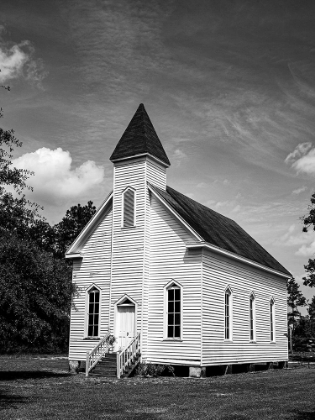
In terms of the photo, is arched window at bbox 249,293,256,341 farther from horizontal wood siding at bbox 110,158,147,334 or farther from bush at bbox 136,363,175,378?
horizontal wood siding at bbox 110,158,147,334

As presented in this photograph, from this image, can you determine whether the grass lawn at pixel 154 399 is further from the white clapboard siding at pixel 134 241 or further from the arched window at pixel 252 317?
the arched window at pixel 252 317

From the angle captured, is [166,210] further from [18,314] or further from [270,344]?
[270,344]

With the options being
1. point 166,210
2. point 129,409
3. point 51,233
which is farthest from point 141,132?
point 51,233

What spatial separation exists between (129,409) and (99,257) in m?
13.6

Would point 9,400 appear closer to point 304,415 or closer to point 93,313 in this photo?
point 304,415

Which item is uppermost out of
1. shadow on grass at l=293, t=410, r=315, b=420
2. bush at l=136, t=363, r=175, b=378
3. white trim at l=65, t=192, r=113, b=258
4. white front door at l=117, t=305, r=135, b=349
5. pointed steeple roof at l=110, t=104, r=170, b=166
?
pointed steeple roof at l=110, t=104, r=170, b=166

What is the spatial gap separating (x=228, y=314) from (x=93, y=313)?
638cm

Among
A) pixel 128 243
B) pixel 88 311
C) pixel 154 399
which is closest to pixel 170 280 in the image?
pixel 128 243

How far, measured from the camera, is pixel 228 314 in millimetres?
25203

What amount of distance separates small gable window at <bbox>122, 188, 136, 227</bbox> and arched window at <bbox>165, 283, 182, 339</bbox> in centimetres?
362

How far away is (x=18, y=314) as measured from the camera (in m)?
18.5

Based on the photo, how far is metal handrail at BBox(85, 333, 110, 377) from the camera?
2250 centimetres

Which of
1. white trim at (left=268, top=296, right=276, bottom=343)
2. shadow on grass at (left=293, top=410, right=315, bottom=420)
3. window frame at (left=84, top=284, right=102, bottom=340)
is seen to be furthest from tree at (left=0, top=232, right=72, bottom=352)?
white trim at (left=268, top=296, right=276, bottom=343)

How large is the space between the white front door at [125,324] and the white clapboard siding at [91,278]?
73 centimetres
